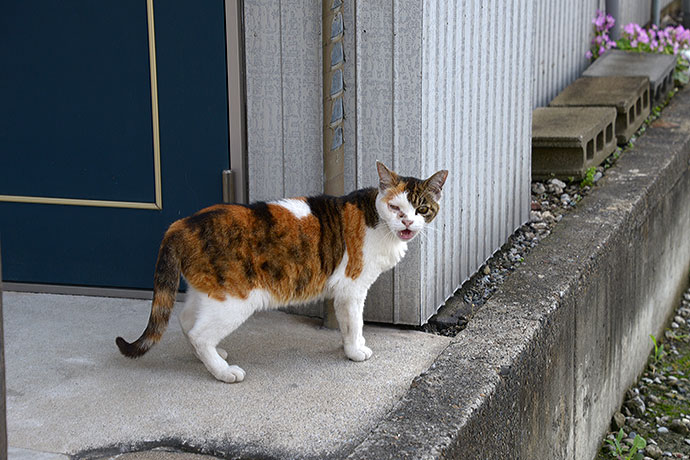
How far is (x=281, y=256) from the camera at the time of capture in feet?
11.3

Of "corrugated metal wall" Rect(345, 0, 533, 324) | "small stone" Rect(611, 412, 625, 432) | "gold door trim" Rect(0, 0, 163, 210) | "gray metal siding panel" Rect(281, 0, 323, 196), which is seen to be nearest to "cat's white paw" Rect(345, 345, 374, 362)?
"corrugated metal wall" Rect(345, 0, 533, 324)

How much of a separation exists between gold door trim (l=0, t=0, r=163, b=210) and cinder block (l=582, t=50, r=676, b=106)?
14.9ft

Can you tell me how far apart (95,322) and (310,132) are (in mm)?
1261

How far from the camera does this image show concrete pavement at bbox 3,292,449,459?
9.70ft

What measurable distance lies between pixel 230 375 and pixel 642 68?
18.1 ft

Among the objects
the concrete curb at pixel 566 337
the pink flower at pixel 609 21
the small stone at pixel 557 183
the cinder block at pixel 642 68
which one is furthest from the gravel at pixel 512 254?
the pink flower at pixel 609 21

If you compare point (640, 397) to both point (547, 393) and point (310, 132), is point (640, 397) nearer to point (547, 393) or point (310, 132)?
point (547, 393)

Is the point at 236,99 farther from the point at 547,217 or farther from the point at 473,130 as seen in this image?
the point at 547,217

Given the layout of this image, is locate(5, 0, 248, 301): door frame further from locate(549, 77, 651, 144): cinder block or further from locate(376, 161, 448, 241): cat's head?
locate(549, 77, 651, 144): cinder block

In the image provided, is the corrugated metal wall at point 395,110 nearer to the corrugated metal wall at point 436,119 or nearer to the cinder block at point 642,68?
the corrugated metal wall at point 436,119

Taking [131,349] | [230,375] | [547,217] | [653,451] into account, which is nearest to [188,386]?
[230,375]

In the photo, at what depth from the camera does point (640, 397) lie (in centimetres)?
542

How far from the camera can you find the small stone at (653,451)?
185 inches

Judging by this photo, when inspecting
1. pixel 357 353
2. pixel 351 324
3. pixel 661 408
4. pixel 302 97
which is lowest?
pixel 661 408
